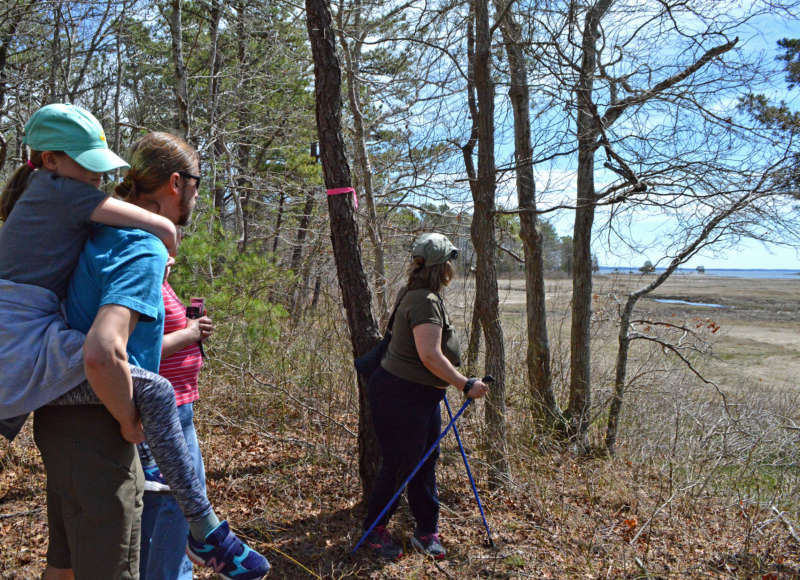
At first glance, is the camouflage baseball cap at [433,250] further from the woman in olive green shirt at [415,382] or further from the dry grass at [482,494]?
the dry grass at [482,494]

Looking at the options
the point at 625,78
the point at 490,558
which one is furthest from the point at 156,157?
the point at 625,78

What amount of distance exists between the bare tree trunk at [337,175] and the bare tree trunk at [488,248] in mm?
1109

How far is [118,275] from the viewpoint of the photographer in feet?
4.63

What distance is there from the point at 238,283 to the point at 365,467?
11.4 ft

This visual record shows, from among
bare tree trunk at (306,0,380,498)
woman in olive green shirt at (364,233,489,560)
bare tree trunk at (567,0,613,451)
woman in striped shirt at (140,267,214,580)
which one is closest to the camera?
Answer: woman in striped shirt at (140,267,214,580)

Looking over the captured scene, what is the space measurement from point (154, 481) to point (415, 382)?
1.36 m

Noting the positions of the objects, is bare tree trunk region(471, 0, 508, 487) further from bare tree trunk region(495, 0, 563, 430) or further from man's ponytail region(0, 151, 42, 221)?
man's ponytail region(0, 151, 42, 221)

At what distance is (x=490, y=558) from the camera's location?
304 cm

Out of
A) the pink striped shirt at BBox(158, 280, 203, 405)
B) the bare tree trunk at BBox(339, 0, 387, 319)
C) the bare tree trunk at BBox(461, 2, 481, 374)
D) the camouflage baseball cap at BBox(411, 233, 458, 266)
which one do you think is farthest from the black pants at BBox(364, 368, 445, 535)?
the bare tree trunk at BBox(339, 0, 387, 319)

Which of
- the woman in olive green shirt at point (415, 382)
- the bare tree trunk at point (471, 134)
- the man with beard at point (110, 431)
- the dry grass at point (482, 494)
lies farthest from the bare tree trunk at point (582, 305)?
the man with beard at point (110, 431)

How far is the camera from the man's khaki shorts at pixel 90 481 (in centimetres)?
142

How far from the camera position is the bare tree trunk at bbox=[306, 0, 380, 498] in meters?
3.28

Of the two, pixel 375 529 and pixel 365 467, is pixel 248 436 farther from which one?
pixel 375 529

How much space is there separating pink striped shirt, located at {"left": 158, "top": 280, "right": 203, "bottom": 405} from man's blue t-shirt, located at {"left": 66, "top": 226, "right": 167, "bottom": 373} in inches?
18.1
